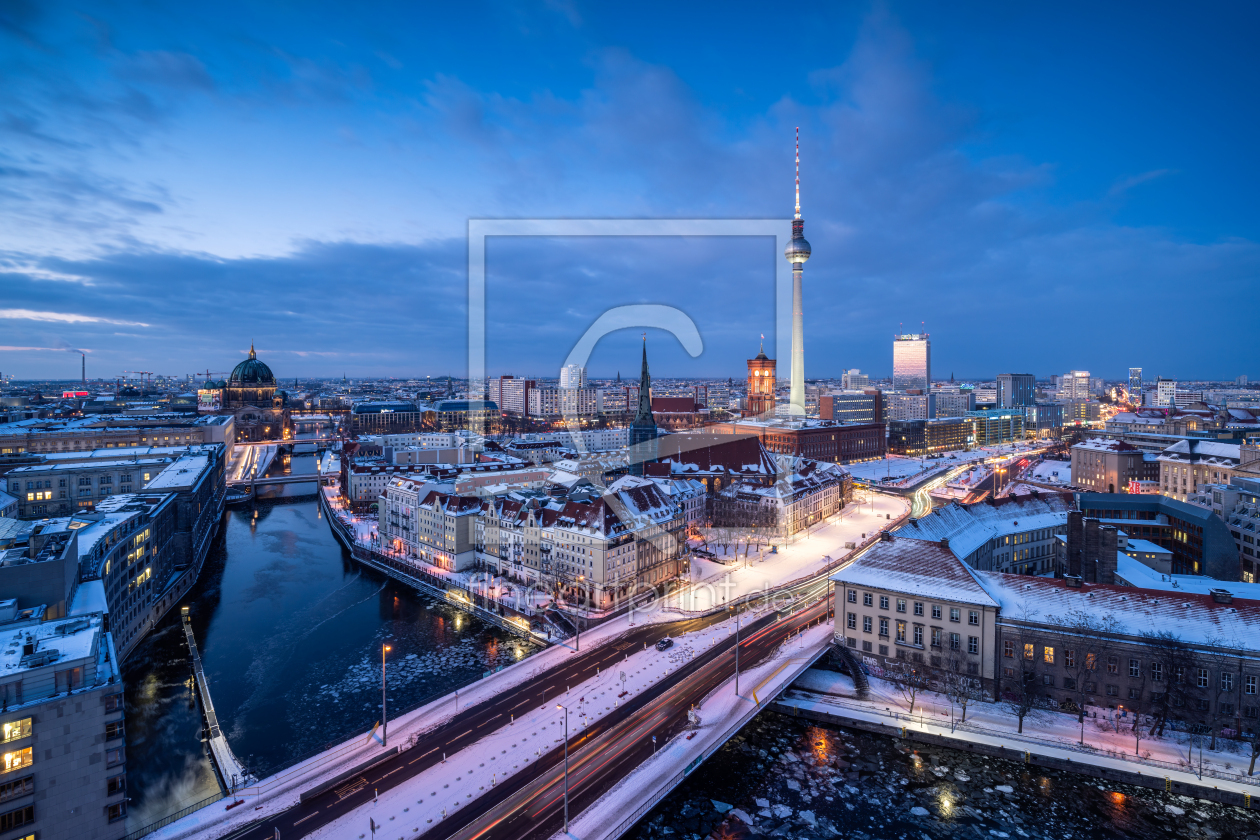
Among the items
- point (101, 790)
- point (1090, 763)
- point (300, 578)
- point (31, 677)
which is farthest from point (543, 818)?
point (300, 578)

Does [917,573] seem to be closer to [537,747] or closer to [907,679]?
Result: [907,679]

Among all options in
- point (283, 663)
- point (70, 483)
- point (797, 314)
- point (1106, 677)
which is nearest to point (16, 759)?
point (283, 663)

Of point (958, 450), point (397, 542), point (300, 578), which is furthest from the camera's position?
point (958, 450)

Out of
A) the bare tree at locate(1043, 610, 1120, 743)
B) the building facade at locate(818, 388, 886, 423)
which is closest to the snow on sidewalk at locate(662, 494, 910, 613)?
the bare tree at locate(1043, 610, 1120, 743)

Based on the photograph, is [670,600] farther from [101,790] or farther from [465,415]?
[465,415]

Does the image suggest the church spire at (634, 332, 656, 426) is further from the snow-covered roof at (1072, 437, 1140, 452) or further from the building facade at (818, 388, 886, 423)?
the building facade at (818, 388, 886, 423)

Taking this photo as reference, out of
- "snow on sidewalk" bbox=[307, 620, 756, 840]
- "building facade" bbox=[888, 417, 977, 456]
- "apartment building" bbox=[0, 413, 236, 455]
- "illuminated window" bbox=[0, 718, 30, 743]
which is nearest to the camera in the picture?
"illuminated window" bbox=[0, 718, 30, 743]
